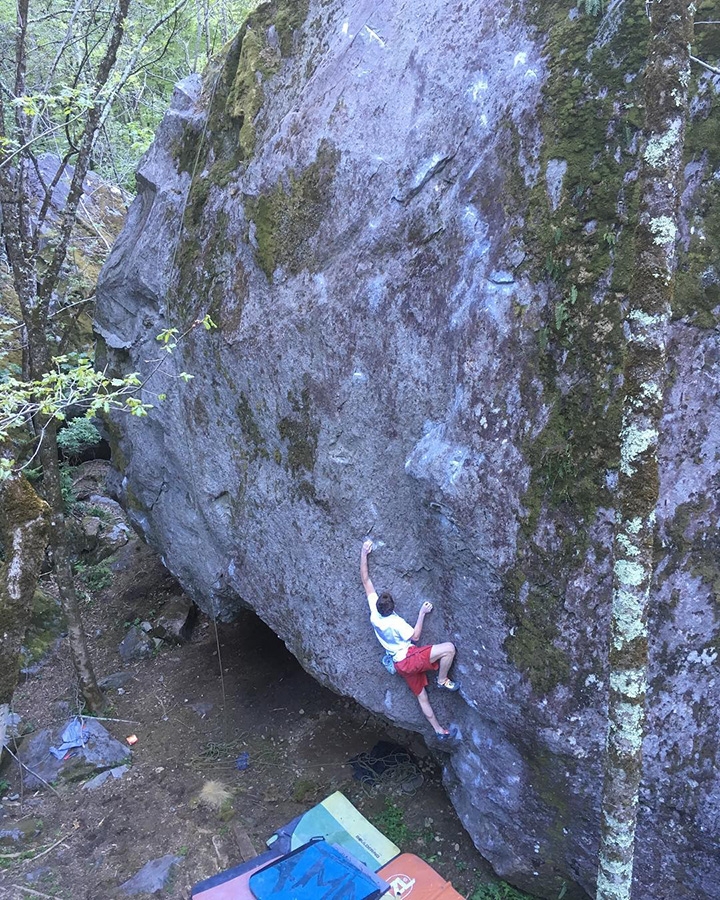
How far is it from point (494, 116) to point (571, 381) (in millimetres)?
2033

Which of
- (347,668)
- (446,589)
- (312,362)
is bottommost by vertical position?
(347,668)

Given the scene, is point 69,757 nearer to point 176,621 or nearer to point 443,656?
point 176,621

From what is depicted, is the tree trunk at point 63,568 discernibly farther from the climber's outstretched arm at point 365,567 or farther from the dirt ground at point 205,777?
the climber's outstretched arm at point 365,567

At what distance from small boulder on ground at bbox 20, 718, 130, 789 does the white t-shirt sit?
3679mm

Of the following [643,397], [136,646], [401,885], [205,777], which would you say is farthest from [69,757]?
[643,397]

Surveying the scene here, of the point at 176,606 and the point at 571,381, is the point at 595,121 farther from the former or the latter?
the point at 176,606

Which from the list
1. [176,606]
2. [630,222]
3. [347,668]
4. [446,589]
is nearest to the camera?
[630,222]

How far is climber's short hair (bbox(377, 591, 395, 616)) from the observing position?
5.47 metres

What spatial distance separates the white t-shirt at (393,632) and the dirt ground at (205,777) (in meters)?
1.96

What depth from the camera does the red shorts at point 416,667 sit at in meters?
5.21

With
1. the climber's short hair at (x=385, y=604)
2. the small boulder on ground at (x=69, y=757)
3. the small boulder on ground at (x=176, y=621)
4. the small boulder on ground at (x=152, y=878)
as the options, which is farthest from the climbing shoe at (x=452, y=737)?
the small boulder on ground at (x=176, y=621)

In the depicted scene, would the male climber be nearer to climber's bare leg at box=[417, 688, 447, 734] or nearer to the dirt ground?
climber's bare leg at box=[417, 688, 447, 734]

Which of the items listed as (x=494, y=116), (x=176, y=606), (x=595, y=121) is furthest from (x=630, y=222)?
(x=176, y=606)

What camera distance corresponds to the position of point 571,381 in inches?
170
